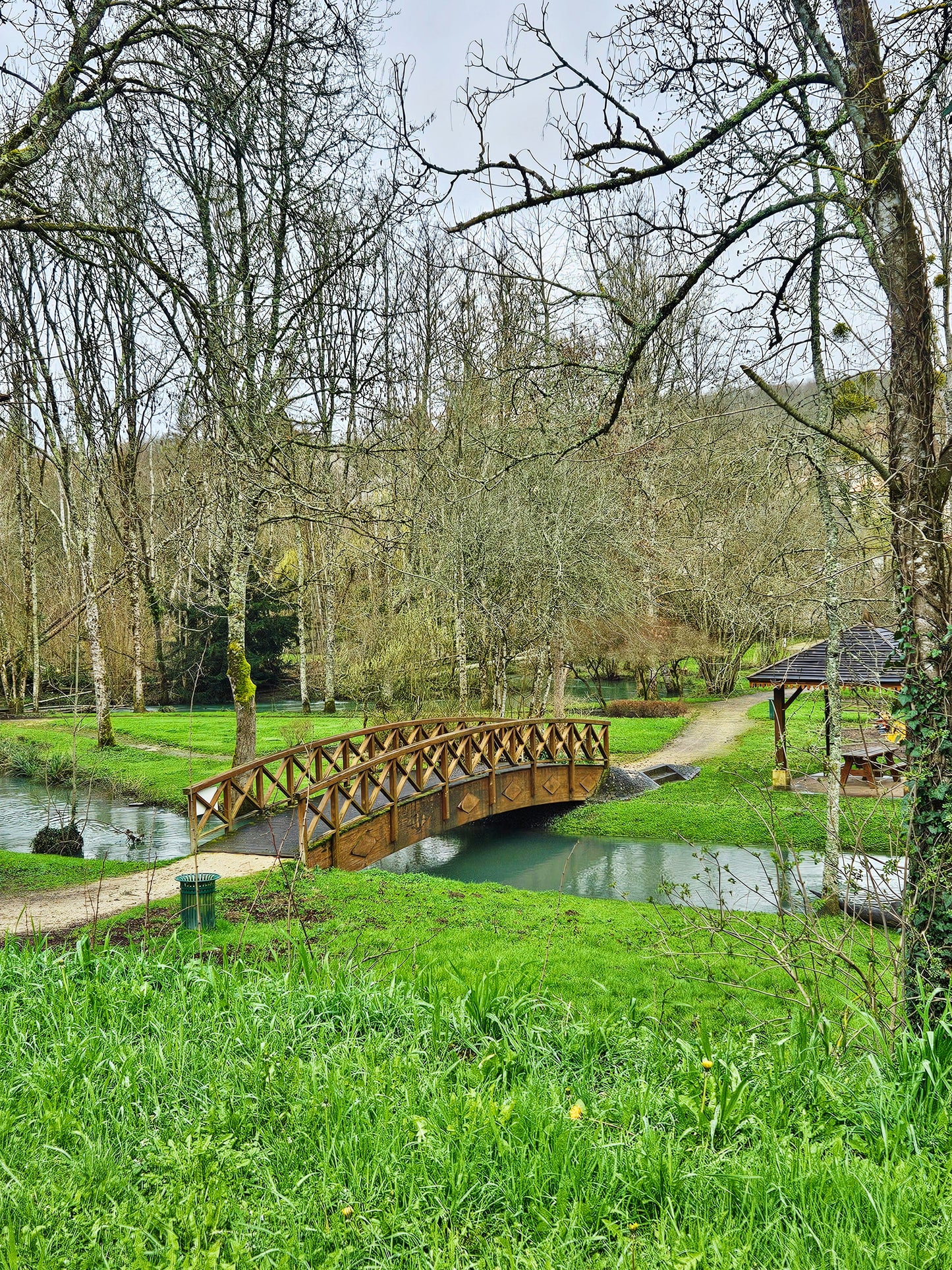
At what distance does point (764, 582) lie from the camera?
13086 mm

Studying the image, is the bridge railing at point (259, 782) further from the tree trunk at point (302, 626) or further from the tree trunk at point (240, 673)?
the tree trunk at point (302, 626)

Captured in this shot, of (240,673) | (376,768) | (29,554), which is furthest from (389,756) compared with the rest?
(29,554)

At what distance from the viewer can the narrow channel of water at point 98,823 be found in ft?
39.9

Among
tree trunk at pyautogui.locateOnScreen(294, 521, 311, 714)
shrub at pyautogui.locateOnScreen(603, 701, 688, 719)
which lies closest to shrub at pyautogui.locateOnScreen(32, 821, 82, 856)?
tree trunk at pyautogui.locateOnScreen(294, 521, 311, 714)

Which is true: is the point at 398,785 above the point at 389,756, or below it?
below

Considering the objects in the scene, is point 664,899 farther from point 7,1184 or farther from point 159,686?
point 159,686

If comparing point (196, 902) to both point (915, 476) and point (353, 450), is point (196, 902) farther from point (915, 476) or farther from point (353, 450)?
point (915, 476)

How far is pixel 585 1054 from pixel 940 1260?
1.56 m

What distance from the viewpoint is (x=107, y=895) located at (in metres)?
8.52

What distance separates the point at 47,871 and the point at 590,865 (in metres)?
8.25

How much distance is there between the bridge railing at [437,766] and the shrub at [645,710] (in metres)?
6.80

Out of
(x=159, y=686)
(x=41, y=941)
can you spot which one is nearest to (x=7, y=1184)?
(x=41, y=941)

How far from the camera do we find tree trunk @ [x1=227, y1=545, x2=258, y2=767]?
12.6 m

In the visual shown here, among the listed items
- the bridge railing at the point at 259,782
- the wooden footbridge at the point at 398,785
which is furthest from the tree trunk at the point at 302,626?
the bridge railing at the point at 259,782
